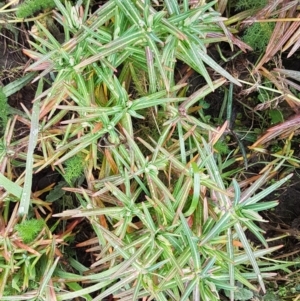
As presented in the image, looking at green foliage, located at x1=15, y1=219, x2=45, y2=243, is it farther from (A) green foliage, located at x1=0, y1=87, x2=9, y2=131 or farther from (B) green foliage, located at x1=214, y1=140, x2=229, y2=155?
(B) green foliage, located at x1=214, y1=140, x2=229, y2=155

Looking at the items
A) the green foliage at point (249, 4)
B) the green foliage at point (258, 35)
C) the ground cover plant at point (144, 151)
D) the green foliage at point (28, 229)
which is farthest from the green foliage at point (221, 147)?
the green foliage at point (28, 229)

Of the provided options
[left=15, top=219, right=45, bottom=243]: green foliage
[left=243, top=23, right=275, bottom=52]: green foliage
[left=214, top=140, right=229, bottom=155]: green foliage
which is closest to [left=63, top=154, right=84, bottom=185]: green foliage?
[left=15, top=219, right=45, bottom=243]: green foliage

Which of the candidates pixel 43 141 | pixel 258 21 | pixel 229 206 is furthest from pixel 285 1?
pixel 43 141

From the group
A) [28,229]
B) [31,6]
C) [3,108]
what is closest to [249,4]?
[31,6]

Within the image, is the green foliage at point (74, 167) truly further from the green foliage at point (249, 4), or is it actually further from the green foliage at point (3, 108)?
the green foliage at point (249, 4)

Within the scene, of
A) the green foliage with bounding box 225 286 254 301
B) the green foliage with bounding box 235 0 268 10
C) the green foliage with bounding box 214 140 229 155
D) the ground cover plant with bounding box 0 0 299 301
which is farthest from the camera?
the green foliage with bounding box 225 286 254 301

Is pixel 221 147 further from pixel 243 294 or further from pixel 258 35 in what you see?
pixel 243 294
